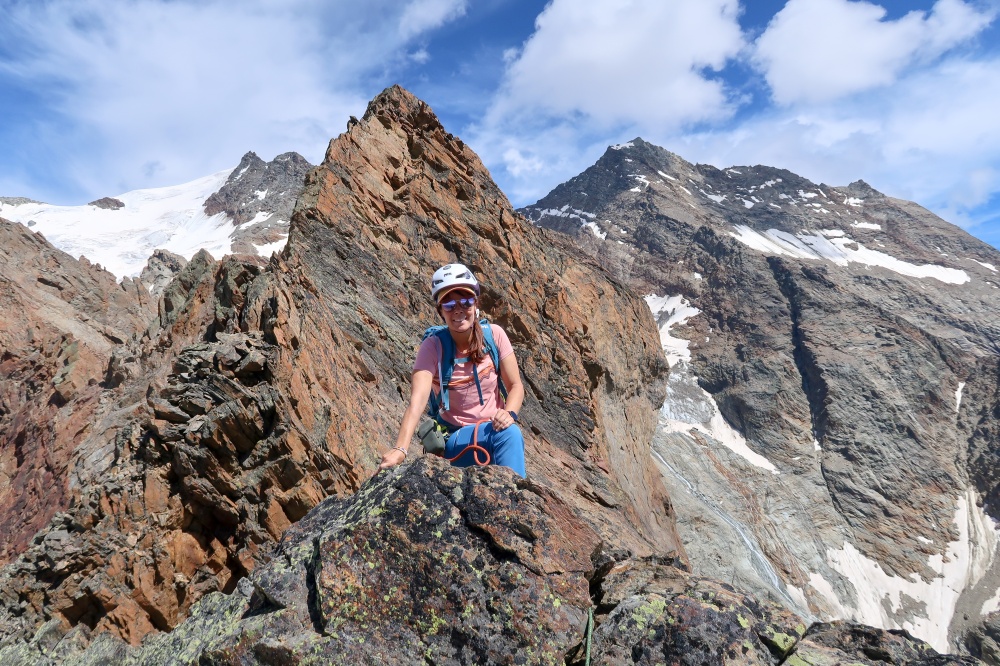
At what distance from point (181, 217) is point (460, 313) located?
18961 cm

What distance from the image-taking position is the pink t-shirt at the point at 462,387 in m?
5.64

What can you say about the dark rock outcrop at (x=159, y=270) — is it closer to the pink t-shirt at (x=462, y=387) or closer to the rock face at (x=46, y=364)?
the rock face at (x=46, y=364)

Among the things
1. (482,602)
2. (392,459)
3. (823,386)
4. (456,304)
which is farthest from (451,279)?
(823,386)

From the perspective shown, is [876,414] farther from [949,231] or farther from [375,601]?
[375,601]

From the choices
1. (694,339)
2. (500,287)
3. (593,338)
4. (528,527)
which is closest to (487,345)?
(528,527)

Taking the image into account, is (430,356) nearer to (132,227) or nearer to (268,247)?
(268,247)

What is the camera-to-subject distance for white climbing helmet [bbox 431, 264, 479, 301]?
5570 mm

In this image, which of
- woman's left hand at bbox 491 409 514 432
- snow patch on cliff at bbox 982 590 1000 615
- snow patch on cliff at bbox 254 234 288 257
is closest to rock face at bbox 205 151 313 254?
snow patch on cliff at bbox 254 234 288 257

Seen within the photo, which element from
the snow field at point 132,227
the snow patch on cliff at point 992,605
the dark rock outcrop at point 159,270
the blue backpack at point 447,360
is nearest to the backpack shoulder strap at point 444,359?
the blue backpack at point 447,360

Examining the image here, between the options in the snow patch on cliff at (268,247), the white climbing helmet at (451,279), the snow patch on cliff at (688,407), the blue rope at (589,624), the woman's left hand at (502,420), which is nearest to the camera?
the blue rope at (589,624)

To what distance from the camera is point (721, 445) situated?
97062 mm

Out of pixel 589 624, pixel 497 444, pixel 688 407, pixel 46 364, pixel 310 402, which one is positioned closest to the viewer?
pixel 589 624

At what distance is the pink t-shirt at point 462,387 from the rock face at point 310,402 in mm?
915

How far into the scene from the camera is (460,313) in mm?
5539
